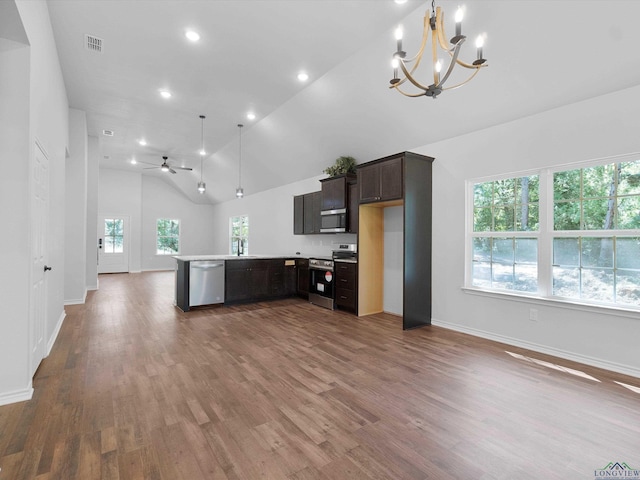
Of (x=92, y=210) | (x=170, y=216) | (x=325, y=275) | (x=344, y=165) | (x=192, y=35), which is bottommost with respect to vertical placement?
(x=325, y=275)

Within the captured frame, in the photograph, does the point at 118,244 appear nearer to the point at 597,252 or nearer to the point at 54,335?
the point at 54,335

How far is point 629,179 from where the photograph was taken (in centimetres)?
301

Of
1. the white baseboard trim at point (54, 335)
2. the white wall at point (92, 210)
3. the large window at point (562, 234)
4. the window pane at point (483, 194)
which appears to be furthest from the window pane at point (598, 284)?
the white wall at point (92, 210)

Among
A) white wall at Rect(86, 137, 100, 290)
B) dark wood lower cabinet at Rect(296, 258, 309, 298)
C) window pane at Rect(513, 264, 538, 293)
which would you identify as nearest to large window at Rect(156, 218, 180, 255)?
white wall at Rect(86, 137, 100, 290)

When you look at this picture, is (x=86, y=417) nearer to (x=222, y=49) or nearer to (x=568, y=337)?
(x=222, y=49)

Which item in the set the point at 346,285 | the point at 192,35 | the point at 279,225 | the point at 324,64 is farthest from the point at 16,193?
the point at 279,225

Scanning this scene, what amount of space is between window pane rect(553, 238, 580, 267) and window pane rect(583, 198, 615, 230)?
0.70 feet

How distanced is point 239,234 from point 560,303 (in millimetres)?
9513

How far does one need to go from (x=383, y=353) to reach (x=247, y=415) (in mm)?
1740

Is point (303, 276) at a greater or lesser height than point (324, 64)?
lesser

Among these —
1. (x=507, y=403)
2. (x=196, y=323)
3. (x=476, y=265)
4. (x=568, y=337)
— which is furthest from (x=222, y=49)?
(x=568, y=337)

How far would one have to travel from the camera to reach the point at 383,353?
3396 mm

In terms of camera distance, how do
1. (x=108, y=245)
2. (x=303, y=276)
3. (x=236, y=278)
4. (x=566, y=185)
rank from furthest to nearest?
(x=108, y=245) < (x=303, y=276) < (x=236, y=278) < (x=566, y=185)

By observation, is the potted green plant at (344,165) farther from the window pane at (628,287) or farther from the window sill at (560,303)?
the window pane at (628,287)
